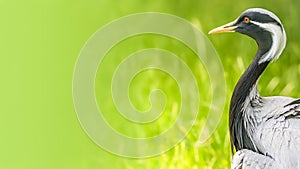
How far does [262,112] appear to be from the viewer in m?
1.66

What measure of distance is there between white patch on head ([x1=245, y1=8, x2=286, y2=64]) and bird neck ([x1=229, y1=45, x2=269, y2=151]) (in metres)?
0.02

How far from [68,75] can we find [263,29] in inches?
22.4

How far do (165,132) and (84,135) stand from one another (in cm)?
24

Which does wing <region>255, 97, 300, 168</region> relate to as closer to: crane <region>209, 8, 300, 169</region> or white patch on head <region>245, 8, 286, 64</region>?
crane <region>209, 8, 300, 169</region>

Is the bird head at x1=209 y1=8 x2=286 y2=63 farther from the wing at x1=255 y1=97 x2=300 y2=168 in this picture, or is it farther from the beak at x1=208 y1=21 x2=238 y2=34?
the wing at x1=255 y1=97 x2=300 y2=168

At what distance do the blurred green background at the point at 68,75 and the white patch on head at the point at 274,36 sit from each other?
3.4 inches

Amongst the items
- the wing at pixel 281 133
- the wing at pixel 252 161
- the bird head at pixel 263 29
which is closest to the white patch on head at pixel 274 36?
the bird head at pixel 263 29

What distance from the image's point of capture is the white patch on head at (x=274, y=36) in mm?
1637

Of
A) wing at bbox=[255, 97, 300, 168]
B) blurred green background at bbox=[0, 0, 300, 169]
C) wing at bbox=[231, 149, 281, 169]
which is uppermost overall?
blurred green background at bbox=[0, 0, 300, 169]

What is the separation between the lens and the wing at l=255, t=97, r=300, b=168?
1597mm

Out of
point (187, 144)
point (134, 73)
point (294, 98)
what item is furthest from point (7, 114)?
point (294, 98)

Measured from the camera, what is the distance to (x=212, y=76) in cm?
175

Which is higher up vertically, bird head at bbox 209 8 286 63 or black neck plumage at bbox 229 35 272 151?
bird head at bbox 209 8 286 63

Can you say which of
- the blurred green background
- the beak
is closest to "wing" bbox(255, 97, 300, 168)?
the blurred green background
